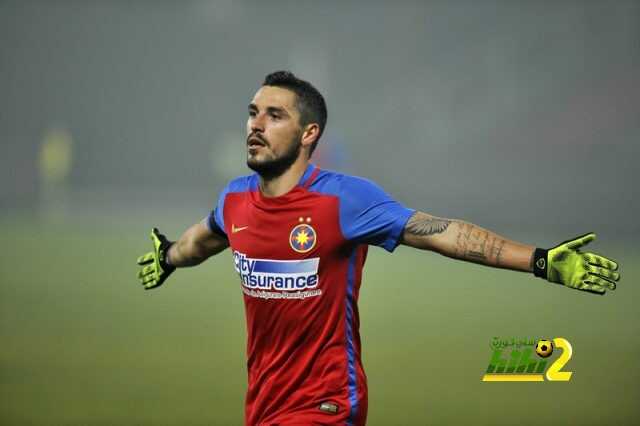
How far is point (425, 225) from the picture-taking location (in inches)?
159

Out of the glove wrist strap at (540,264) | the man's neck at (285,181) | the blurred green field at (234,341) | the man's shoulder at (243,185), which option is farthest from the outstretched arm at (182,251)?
the blurred green field at (234,341)

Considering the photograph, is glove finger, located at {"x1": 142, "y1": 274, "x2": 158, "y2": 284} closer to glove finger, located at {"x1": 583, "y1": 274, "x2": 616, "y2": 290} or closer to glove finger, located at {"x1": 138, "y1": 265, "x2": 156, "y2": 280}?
glove finger, located at {"x1": 138, "y1": 265, "x2": 156, "y2": 280}

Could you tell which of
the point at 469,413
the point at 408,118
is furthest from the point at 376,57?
the point at 469,413

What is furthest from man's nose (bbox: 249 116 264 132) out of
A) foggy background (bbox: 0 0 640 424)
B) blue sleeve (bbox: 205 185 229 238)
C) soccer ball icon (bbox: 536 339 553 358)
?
foggy background (bbox: 0 0 640 424)

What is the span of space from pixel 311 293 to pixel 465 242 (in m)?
0.78

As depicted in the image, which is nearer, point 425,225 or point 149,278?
point 425,225

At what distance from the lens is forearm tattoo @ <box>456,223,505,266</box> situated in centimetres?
400

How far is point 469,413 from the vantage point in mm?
7418

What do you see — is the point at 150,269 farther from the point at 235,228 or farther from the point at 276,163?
the point at 276,163

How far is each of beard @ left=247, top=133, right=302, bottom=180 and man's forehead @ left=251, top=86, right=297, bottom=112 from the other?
183 millimetres

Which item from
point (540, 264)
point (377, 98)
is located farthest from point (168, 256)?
point (377, 98)

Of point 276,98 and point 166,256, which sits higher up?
point 276,98

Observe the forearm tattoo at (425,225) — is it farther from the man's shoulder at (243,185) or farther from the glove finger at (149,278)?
the glove finger at (149,278)

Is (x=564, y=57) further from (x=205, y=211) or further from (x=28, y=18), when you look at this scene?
(x=28, y=18)
